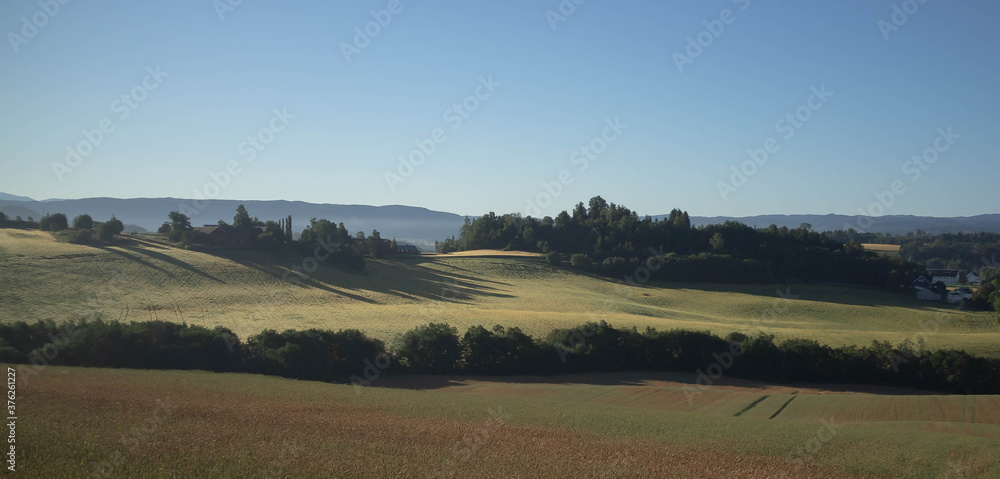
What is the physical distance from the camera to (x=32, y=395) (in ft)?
56.9

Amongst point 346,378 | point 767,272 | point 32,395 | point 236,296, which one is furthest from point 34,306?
point 767,272

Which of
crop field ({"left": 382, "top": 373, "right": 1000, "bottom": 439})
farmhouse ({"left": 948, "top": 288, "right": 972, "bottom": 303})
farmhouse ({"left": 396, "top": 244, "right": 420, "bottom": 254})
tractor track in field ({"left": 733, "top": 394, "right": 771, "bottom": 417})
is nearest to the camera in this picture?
crop field ({"left": 382, "top": 373, "right": 1000, "bottom": 439})

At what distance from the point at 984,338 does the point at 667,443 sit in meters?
39.7

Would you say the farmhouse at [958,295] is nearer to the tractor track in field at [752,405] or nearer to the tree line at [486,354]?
the tree line at [486,354]

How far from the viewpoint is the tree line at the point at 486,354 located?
29.0 m

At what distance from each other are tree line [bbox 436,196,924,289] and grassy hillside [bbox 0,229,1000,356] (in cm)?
511

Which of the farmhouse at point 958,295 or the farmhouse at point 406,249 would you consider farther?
the farmhouse at point 406,249

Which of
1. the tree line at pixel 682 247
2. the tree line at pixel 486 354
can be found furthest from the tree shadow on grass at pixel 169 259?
the tree line at pixel 682 247

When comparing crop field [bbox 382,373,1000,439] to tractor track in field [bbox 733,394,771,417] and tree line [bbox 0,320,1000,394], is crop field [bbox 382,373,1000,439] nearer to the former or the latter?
tractor track in field [bbox 733,394,771,417]

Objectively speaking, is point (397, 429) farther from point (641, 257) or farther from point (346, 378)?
point (641, 257)

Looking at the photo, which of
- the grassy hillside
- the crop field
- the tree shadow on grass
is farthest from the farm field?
the tree shadow on grass

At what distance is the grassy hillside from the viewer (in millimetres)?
44156

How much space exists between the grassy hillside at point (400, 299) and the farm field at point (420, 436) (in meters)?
16.3

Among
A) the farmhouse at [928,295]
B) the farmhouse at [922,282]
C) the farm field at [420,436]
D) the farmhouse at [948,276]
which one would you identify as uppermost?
the farmhouse at [948,276]
